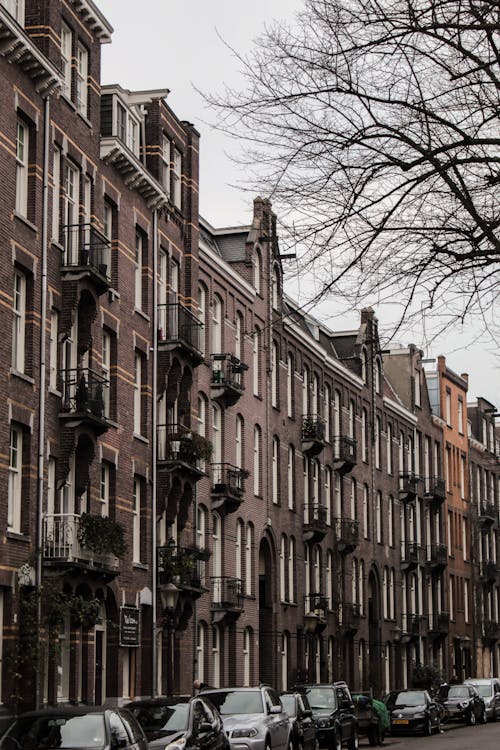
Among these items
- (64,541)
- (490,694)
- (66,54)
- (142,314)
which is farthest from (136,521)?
(490,694)

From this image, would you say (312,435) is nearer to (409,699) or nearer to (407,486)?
(409,699)

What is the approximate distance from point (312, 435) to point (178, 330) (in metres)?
16.3

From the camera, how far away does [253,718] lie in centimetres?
2536

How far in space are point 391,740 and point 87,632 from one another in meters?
14.7

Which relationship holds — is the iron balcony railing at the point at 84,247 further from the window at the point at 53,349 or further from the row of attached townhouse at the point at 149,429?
the window at the point at 53,349

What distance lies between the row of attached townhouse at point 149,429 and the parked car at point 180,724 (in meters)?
6.01

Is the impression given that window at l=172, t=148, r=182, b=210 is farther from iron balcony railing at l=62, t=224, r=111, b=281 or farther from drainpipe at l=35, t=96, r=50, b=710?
drainpipe at l=35, t=96, r=50, b=710

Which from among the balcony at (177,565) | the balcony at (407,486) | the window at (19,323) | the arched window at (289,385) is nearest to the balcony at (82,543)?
the window at (19,323)

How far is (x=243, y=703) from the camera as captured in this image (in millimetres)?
26219

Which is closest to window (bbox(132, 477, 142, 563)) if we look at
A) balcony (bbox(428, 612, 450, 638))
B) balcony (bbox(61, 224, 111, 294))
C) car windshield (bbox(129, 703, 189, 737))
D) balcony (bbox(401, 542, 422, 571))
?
balcony (bbox(61, 224, 111, 294))

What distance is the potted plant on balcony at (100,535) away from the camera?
30828mm

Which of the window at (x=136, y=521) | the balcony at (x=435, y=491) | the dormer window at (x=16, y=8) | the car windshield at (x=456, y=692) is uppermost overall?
the dormer window at (x=16, y=8)

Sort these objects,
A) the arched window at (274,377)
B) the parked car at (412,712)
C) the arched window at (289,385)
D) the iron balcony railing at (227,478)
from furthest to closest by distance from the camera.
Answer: the arched window at (289,385), the arched window at (274,377), the parked car at (412,712), the iron balcony railing at (227,478)

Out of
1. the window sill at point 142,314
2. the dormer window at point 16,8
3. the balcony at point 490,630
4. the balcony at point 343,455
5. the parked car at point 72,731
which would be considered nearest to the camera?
the parked car at point 72,731
